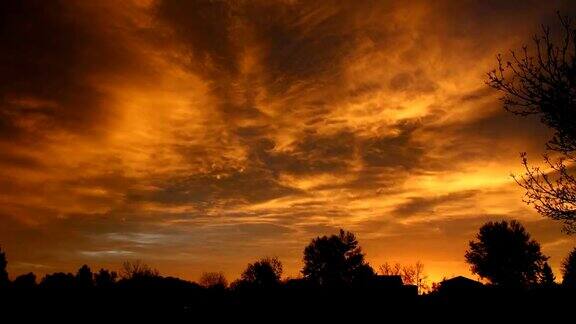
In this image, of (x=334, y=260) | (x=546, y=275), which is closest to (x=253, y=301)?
(x=334, y=260)

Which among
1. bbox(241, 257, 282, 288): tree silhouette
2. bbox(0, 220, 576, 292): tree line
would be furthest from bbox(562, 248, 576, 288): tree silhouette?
bbox(241, 257, 282, 288): tree silhouette

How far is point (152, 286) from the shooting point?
2002 inches

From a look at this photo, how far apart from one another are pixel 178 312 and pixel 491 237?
205 feet

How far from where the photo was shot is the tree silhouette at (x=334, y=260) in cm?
9156

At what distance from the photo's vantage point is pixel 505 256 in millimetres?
80250

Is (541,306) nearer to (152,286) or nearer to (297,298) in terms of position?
(297,298)

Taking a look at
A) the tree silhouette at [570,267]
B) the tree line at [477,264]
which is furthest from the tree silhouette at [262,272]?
the tree silhouette at [570,267]

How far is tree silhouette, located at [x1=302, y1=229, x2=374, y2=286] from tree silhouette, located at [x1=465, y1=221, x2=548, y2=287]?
22.1 m

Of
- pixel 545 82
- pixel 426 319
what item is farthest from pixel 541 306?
pixel 545 82

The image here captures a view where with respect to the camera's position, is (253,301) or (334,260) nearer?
(253,301)

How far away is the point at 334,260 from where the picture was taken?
3669 inches

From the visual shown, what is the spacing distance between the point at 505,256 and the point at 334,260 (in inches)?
1324

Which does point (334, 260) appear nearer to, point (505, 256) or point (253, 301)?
point (505, 256)

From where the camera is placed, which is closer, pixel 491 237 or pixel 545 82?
pixel 545 82
